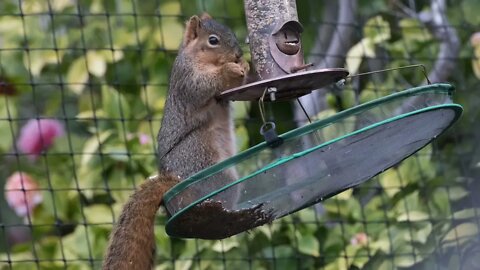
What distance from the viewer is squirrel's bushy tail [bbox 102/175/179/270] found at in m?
2.27

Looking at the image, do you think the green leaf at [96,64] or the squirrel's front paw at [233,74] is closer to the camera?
the squirrel's front paw at [233,74]

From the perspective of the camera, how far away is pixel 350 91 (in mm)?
3744

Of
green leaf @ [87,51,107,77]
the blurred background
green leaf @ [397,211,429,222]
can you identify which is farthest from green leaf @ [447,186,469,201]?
green leaf @ [87,51,107,77]

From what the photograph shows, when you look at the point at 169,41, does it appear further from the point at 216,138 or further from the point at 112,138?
the point at 216,138

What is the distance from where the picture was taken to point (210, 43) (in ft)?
8.50

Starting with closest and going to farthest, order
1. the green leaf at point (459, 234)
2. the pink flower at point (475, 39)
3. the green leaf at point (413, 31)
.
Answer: the green leaf at point (459, 234)
the pink flower at point (475, 39)
the green leaf at point (413, 31)

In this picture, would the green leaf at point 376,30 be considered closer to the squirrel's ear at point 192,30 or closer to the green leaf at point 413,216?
the green leaf at point 413,216

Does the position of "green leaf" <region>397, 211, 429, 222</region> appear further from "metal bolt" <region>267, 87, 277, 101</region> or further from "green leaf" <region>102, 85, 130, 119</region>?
"metal bolt" <region>267, 87, 277, 101</region>

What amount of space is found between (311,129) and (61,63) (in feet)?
7.05

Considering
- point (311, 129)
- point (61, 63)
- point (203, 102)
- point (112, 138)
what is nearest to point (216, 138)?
point (203, 102)

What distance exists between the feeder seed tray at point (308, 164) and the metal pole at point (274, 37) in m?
0.31

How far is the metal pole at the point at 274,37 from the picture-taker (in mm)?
2230

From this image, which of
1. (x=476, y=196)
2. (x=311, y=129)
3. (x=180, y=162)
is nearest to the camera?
(x=311, y=129)

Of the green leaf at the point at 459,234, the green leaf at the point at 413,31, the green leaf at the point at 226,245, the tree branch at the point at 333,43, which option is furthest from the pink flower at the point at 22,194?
the green leaf at the point at 413,31
